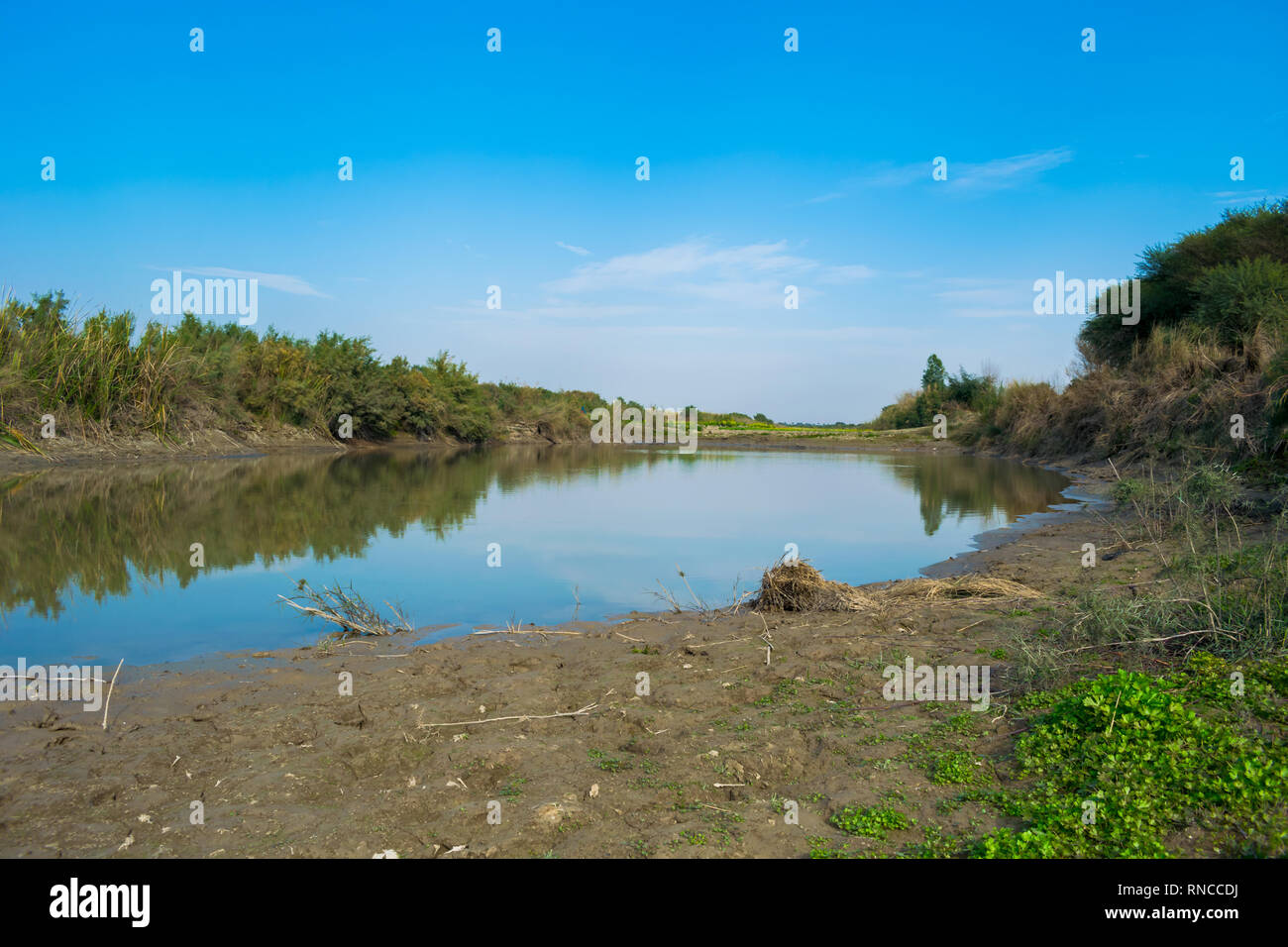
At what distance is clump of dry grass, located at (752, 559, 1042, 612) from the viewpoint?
8641 millimetres

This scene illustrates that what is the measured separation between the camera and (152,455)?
30672 mm

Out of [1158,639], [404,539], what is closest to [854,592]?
[1158,639]

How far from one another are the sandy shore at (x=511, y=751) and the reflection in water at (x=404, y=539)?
2.07m

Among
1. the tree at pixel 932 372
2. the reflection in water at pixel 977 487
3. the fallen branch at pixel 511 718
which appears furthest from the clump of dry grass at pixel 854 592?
the tree at pixel 932 372

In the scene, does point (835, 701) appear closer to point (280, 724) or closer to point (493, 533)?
point (280, 724)

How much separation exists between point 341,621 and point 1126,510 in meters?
14.2

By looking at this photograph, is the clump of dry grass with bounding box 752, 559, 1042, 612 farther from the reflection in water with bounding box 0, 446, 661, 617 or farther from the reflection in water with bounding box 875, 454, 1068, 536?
the reflection in water with bounding box 0, 446, 661, 617

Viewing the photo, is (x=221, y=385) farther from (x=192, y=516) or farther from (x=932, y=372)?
(x=932, y=372)

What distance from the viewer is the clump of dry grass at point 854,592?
8641 millimetres

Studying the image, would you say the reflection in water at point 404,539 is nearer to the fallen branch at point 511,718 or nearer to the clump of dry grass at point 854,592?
the clump of dry grass at point 854,592

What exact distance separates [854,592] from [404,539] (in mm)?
8242

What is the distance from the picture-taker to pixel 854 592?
29.6 feet
